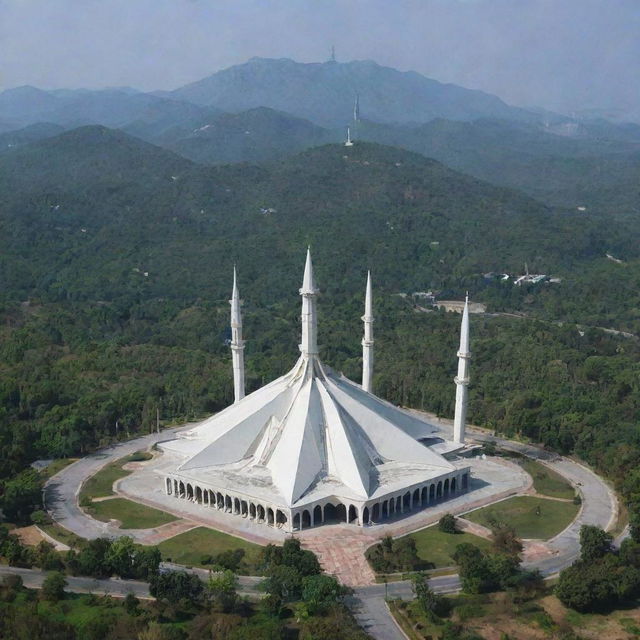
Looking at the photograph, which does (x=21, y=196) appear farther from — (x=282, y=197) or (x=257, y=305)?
(x=257, y=305)

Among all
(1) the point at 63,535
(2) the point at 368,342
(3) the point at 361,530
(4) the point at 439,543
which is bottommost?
(1) the point at 63,535

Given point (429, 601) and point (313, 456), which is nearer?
point (429, 601)

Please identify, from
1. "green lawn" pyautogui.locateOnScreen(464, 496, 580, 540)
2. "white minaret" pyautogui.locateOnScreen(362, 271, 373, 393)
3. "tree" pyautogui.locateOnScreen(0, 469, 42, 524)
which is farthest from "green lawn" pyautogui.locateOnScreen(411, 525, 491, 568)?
"tree" pyautogui.locateOnScreen(0, 469, 42, 524)

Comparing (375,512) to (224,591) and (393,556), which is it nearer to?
(393,556)

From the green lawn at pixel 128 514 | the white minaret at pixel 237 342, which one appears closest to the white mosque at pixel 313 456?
the white minaret at pixel 237 342

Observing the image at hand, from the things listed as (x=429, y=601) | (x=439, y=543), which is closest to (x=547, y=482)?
(x=439, y=543)

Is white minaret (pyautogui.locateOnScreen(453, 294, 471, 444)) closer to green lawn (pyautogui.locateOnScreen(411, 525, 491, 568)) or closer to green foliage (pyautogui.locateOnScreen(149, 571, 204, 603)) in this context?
green lawn (pyautogui.locateOnScreen(411, 525, 491, 568))

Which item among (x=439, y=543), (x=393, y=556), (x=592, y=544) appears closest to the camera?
(x=592, y=544)

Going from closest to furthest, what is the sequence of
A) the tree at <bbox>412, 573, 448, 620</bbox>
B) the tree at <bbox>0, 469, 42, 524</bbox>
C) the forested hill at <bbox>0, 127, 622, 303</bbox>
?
1. the tree at <bbox>412, 573, 448, 620</bbox>
2. the tree at <bbox>0, 469, 42, 524</bbox>
3. the forested hill at <bbox>0, 127, 622, 303</bbox>
